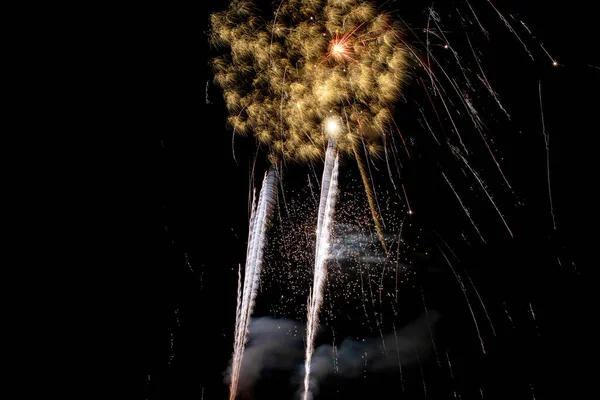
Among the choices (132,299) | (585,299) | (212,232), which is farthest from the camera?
(585,299)

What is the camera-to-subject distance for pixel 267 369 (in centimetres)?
2936

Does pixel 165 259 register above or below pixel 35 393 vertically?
above

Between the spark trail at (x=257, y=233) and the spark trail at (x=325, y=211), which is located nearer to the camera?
the spark trail at (x=325, y=211)

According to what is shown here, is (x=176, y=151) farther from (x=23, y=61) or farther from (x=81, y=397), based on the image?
(x=81, y=397)

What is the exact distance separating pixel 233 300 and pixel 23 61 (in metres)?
3.95

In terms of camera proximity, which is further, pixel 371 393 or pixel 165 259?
pixel 371 393

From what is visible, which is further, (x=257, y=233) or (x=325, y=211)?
(x=325, y=211)

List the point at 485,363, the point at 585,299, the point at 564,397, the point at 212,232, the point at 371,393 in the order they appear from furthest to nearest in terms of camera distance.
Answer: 1. the point at 371,393
2. the point at 485,363
3. the point at 564,397
4. the point at 585,299
5. the point at 212,232

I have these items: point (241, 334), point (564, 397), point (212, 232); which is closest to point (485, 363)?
point (564, 397)

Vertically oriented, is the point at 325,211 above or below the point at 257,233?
above

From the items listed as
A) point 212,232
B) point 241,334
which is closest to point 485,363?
point 241,334

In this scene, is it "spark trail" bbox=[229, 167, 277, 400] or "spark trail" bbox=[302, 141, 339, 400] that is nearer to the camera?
"spark trail" bbox=[302, 141, 339, 400]

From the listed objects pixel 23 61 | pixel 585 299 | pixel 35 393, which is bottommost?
pixel 35 393

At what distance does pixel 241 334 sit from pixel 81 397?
3197 millimetres
